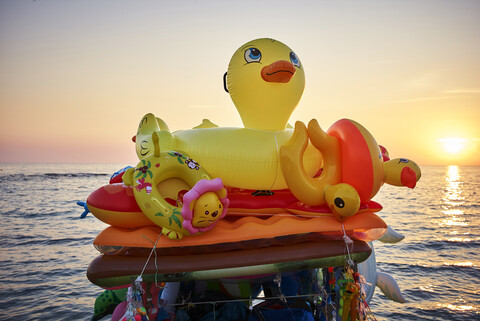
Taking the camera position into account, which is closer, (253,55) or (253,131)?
(253,131)

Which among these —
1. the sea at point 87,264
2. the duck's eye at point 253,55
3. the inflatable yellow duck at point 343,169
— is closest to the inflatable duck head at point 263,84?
the duck's eye at point 253,55

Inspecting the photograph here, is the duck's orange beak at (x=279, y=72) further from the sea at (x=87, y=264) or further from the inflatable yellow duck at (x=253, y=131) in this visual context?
the sea at (x=87, y=264)

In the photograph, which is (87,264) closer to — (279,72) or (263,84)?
(263,84)

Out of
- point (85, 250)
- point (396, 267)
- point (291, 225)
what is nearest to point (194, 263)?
point (291, 225)

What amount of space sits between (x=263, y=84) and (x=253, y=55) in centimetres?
35

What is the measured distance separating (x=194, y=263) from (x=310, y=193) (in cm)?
130

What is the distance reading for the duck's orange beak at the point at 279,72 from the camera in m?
3.83

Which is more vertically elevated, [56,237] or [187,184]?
[187,184]

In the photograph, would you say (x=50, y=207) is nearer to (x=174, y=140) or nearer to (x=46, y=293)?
(x=46, y=293)

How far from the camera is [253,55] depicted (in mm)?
4070

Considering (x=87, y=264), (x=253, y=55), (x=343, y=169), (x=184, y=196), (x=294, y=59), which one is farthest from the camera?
(x=87, y=264)

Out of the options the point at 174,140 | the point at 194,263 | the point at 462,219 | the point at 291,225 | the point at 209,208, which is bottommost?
the point at 462,219

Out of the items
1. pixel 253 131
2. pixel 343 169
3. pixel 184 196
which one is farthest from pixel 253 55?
pixel 184 196

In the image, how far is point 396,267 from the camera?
32.0 ft
